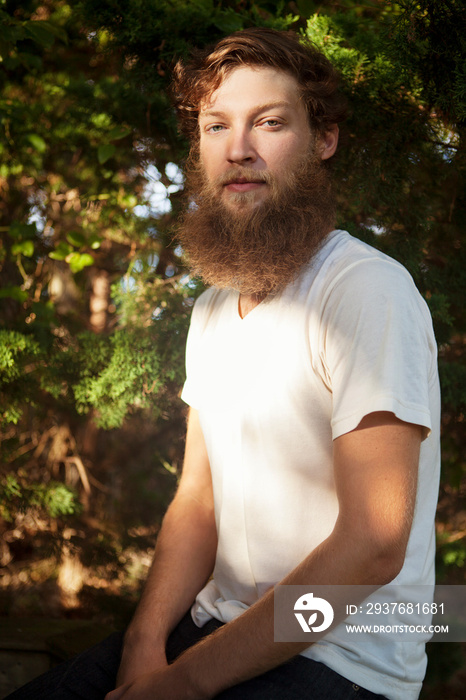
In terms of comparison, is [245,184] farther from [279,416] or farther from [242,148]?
[279,416]

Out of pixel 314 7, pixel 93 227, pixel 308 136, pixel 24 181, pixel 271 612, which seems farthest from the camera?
pixel 24 181

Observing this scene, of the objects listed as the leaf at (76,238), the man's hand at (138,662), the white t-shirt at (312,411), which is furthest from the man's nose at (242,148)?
the man's hand at (138,662)

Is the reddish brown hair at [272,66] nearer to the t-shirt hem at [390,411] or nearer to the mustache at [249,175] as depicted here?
the mustache at [249,175]

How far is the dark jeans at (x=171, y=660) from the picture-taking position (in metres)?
1.25

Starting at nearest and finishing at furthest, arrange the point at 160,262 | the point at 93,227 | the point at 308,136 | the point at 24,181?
the point at 308,136 → the point at 160,262 → the point at 93,227 → the point at 24,181

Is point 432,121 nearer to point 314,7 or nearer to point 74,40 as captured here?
point 314,7

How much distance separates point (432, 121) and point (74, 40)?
210 cm

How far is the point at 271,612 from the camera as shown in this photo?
4.11 feet

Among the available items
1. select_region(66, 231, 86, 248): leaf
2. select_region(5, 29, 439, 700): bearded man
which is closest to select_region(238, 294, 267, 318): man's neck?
select_region(5, 29, 439, 700): bearded man

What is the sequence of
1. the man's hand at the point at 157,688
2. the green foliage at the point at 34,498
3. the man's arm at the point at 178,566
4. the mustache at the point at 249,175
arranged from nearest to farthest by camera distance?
the man's hand at the point at 157,688, the man's arm at the point at 178,566, the mustache at the point at 249,175, the green foliage at the point at 34,498

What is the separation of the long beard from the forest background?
392 mm

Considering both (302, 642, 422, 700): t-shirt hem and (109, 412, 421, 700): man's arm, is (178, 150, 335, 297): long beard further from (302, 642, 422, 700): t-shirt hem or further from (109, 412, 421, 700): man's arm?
(302, 642, 422, 700): t-shirt hem

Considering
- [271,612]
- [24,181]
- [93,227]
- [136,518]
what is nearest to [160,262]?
[93,227]

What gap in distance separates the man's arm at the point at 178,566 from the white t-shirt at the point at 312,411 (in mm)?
73
